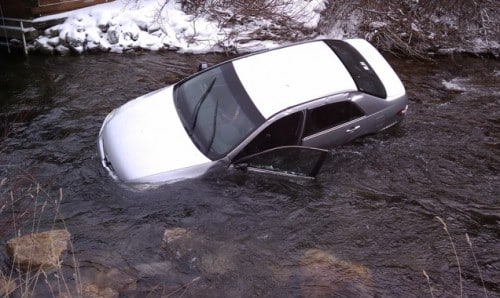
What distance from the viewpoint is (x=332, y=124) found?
6199 mm

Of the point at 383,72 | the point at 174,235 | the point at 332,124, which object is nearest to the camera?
the point at 174,235

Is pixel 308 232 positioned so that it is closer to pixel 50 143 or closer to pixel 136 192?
pixel 136 192

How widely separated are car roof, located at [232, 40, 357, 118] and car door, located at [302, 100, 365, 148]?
0.20 m

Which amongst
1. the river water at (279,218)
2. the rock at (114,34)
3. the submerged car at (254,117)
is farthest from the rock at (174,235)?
the rock at (114,34)

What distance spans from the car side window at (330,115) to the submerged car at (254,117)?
0.01 metres

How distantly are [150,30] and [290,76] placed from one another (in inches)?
240

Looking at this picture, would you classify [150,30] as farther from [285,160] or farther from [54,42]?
[285,160]

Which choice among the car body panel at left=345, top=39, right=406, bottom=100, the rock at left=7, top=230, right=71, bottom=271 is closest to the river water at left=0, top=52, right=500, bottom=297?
the rock at left=7, top=230, right=71, bottom=271

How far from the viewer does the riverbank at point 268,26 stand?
10859 mm

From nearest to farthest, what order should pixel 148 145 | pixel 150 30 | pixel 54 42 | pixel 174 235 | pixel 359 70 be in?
pixel 174 235 < pixel 148 145 < pixel 359 70 < pixel 54 42 < pixel 150 30

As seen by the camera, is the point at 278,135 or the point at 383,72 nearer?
the point at 278,135

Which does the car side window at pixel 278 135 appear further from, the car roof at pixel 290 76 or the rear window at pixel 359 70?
the rear window at pixel 359 70

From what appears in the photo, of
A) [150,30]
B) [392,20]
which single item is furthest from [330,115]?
[150,30]

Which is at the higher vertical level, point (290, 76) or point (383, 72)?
point (290, 76)
